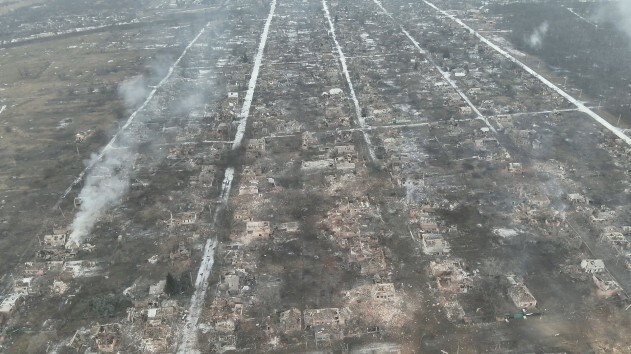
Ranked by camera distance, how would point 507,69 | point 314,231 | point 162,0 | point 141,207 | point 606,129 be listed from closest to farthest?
point 314,231
point 141,207
point 606,129
point 507,69
point 162,0

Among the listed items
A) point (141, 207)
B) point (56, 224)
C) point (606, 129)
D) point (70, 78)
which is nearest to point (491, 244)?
point (606, 129)

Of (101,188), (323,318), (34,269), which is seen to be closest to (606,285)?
(323,318)

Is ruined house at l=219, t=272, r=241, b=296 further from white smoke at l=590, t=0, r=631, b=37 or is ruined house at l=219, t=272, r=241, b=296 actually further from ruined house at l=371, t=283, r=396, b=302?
white smoke at l=590, t=0, r=631, b=37

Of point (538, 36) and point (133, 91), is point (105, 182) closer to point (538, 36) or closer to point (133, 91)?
point (133, 91)

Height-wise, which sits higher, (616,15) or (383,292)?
(383,292)

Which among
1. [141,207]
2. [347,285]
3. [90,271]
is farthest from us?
[141,207]

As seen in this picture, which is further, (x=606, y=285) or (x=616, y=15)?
(x=616, y=15)

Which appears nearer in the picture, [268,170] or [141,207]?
[141,207]

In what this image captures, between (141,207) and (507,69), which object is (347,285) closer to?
(141,207)

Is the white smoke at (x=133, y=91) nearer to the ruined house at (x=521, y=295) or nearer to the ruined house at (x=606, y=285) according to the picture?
the ruined house at (x=521, y=295)
